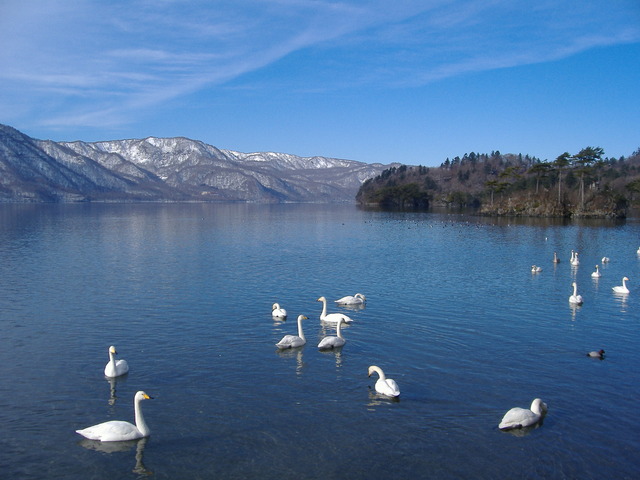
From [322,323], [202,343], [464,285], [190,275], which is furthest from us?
[190,275]

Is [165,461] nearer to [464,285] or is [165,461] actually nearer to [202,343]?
[202,343]

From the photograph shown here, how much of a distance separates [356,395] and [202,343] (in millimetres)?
7460

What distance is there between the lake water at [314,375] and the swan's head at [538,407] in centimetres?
30

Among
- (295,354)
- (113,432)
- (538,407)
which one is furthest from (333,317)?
(113,432)

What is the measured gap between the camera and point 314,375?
714 inches

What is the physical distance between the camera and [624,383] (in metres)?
17.6

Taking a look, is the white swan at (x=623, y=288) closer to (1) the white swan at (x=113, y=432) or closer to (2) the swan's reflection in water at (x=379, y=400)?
(2) the swan's reflection in water at (x=379, y=400)

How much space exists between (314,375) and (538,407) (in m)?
6.94

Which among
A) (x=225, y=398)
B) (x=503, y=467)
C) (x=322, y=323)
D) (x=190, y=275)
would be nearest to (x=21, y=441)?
(x=225, y=398)

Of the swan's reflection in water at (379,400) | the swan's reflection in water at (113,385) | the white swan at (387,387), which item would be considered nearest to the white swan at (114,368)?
the swan's reflection in water at (113,385)

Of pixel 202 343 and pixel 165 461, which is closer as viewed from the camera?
pixel 165 461

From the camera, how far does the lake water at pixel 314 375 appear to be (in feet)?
42.5

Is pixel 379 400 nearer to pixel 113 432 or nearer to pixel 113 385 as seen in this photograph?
pixel 113 432

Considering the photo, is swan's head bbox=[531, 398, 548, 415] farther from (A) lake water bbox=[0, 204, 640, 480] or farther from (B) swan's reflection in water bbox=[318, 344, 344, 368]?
(B) swan's reflection in water bbox=[318, 344, 344, 368]
